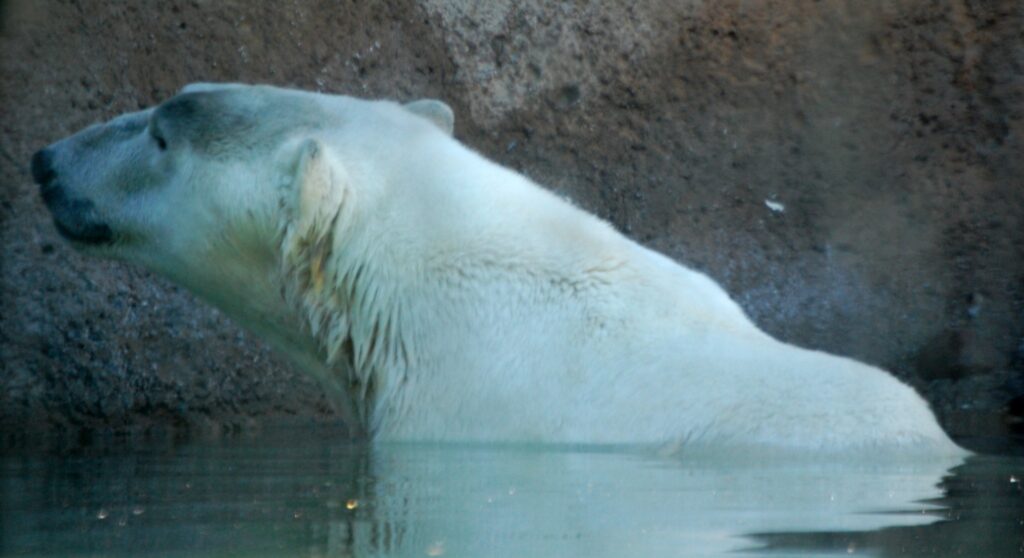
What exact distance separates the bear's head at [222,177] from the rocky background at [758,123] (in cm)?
184

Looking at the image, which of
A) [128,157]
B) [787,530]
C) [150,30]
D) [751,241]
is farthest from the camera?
[751,241]

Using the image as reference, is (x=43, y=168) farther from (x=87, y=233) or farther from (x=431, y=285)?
(x=431, y=285)

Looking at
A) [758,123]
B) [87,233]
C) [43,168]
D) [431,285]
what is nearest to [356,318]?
[431,285]

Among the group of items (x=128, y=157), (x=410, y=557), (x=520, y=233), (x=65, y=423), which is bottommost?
(x=410, y=557)

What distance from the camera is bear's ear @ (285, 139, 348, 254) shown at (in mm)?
3318

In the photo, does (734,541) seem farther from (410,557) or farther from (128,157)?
(128,157)

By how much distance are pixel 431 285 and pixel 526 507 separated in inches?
40.2

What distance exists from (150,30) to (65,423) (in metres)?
1.63

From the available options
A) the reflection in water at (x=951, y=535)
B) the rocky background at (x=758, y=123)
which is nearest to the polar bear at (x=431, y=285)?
the reflection in water at (x=951, y=535)

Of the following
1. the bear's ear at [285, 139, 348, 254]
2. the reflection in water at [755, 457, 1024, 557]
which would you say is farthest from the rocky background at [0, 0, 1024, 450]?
the reflection in water at [755, 457, 1024, 557]

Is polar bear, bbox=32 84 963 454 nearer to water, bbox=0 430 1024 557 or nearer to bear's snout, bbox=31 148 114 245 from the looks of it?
bear's snout, bbox=31 148 114 245

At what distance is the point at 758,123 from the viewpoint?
623cm

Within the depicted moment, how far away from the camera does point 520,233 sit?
3361 mm

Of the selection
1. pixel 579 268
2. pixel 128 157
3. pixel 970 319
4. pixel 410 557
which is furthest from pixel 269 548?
pixel 970 319
